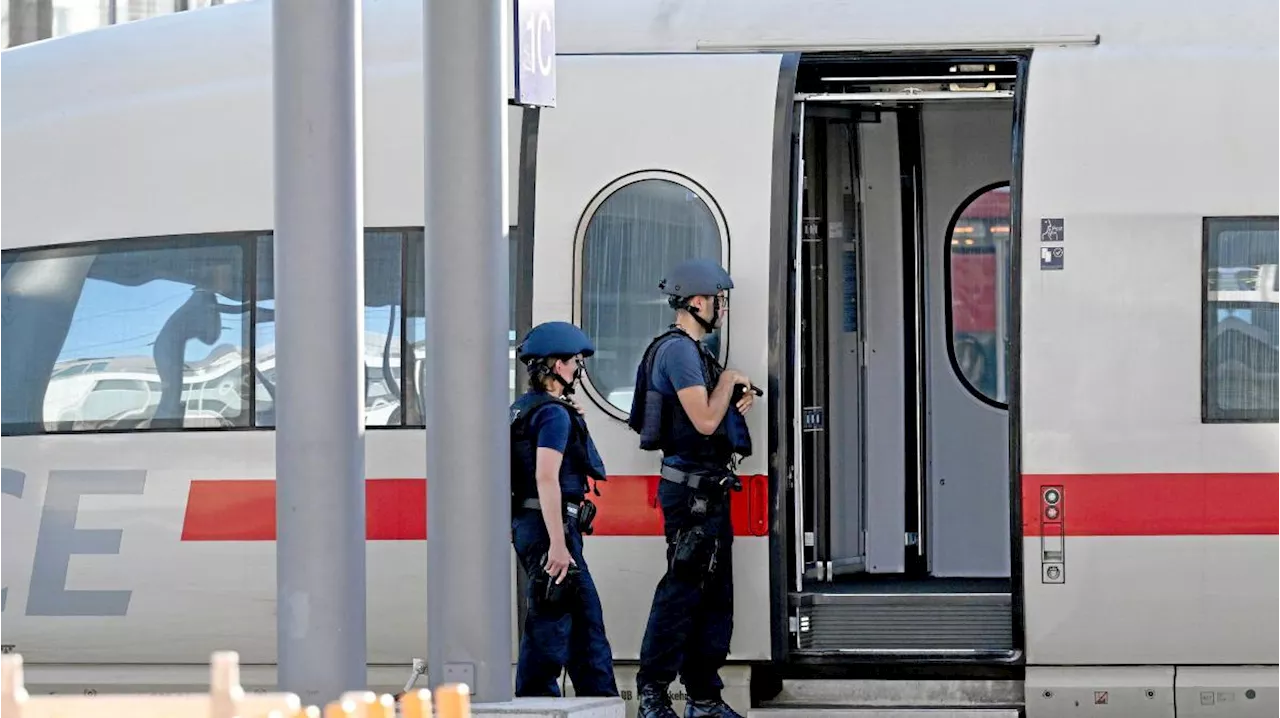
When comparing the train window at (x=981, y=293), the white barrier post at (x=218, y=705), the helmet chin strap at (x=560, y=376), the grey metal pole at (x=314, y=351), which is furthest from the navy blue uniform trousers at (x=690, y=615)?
the white barrier post at (x=218, y=705)

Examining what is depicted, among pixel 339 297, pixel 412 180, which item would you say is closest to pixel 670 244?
pixel 412 180

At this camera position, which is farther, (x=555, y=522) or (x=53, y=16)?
(x=53, y=16)

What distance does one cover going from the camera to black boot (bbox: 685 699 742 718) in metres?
7.57

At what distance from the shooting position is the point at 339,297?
511cm

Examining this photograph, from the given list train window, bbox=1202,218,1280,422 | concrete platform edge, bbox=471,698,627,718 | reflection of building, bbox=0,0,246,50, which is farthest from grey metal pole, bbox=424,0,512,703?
reflection of building, bbox=0,0,246,50

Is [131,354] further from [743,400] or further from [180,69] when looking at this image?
[743,400]

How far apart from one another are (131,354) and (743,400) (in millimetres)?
2541

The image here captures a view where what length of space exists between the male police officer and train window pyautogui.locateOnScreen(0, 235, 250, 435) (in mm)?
1730

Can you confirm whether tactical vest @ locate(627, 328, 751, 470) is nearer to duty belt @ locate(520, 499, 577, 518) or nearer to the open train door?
the open train door

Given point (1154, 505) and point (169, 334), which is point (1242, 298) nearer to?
point (1154, 505)

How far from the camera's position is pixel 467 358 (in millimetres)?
5777

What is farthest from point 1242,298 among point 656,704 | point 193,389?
point 193,389

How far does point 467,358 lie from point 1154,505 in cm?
306

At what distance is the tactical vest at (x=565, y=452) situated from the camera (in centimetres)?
725
